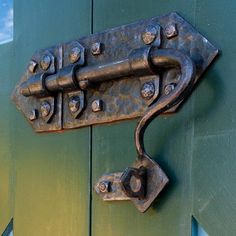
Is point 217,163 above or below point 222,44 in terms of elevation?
below

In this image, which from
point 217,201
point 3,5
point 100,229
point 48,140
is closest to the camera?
point 217,201

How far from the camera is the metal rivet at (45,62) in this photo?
879 mm

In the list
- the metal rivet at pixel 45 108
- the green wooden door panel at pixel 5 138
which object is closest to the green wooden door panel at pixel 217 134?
the metal rivet at pixel 45 108

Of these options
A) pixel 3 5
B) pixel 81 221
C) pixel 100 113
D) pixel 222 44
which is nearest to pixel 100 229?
pixel 81 221

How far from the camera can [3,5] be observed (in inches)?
40.2

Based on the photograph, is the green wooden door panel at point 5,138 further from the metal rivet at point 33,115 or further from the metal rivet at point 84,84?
the metal rivet at point 84,84

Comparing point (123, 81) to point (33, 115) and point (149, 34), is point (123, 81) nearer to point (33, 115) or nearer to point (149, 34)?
point (149, 34)

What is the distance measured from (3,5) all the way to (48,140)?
300 mm

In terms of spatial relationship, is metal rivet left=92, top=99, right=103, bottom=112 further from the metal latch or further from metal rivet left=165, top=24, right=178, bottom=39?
metal rivet left=165, top=24, right=178, bottom=39

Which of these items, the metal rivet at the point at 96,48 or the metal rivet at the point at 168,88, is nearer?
the metal rivet at the point at 168,88

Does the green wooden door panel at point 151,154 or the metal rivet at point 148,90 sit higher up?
the metal rivet at point 148,90

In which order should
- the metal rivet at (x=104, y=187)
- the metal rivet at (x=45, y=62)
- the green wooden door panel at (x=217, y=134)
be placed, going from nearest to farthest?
1. the green wooden door panel at (x=217, y=134)
2. the metal rivet at (x=104, y=187)
3. the metal rivet at (x=45, y=62)

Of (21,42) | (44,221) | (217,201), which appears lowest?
(44,221)

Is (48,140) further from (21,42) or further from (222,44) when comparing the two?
(222,44)
